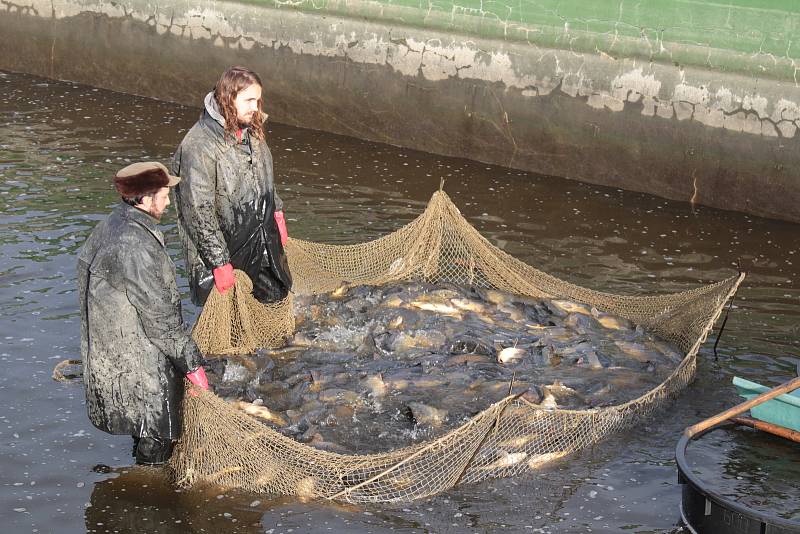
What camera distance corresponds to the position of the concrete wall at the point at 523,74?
1267 centimetres

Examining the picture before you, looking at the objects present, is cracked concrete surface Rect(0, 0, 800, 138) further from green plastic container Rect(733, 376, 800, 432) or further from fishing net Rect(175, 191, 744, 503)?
green plastic container Rect(733, 376, 800, 432)

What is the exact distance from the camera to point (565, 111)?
13.7 m

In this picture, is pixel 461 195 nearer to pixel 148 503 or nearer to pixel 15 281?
pixel 15 281

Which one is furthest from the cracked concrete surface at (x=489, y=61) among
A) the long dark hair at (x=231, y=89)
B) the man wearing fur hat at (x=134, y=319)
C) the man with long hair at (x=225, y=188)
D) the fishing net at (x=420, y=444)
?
the man wearing fur hat at (x=134, y=319)

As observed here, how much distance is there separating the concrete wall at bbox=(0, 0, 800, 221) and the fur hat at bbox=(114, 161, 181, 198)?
835 centimetres

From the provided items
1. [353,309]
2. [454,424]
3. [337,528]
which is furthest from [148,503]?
[353,309]

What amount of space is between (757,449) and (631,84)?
6585 mm

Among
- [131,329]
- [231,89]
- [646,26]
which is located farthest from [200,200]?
[646,26]

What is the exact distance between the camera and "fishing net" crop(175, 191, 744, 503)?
6648mm

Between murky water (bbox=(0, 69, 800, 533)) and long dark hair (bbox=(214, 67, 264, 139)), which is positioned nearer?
murky water (bbox=(0, 69, 800, 533))

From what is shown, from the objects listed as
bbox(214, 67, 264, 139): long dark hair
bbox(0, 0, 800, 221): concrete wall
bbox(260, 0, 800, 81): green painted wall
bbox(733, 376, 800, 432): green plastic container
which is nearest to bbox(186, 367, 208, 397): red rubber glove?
bbox(214, 67, 264, 139): long dark hair

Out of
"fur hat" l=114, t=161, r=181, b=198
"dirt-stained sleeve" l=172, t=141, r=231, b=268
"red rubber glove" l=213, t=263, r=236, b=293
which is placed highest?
"fur hat" l=114, t=161, r=181, b=198

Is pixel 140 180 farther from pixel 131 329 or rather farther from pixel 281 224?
pixel 281 224

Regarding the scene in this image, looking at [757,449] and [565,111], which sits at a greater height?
[565,111]
